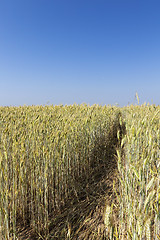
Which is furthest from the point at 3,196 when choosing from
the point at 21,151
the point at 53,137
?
the point at 53,137

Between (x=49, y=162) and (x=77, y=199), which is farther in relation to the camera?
(x=77, y=199)

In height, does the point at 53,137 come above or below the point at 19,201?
above

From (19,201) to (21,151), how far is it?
0.43m

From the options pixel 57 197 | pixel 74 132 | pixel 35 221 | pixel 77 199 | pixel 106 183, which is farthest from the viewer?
pixel 106 183

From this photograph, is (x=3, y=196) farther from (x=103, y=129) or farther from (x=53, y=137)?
(x=103, y=129)

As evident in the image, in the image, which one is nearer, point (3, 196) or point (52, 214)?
point (3, 196)

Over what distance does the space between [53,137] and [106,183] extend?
925 mm

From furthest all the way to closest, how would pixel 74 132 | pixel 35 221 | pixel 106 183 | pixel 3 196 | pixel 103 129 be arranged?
pixel 103 129
pixel 106 183
pixel 74 132
pixel 35 221
pixel 3 196

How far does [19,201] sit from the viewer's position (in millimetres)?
1319

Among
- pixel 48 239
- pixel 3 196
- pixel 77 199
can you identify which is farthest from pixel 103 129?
pixel 3 196

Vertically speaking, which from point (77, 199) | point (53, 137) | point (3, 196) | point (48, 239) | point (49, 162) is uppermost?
point (53, 137)

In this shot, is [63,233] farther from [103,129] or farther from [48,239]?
[103,129]

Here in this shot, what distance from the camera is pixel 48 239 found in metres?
1.19

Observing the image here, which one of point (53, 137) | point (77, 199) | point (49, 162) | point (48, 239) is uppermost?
point (53, 137)
